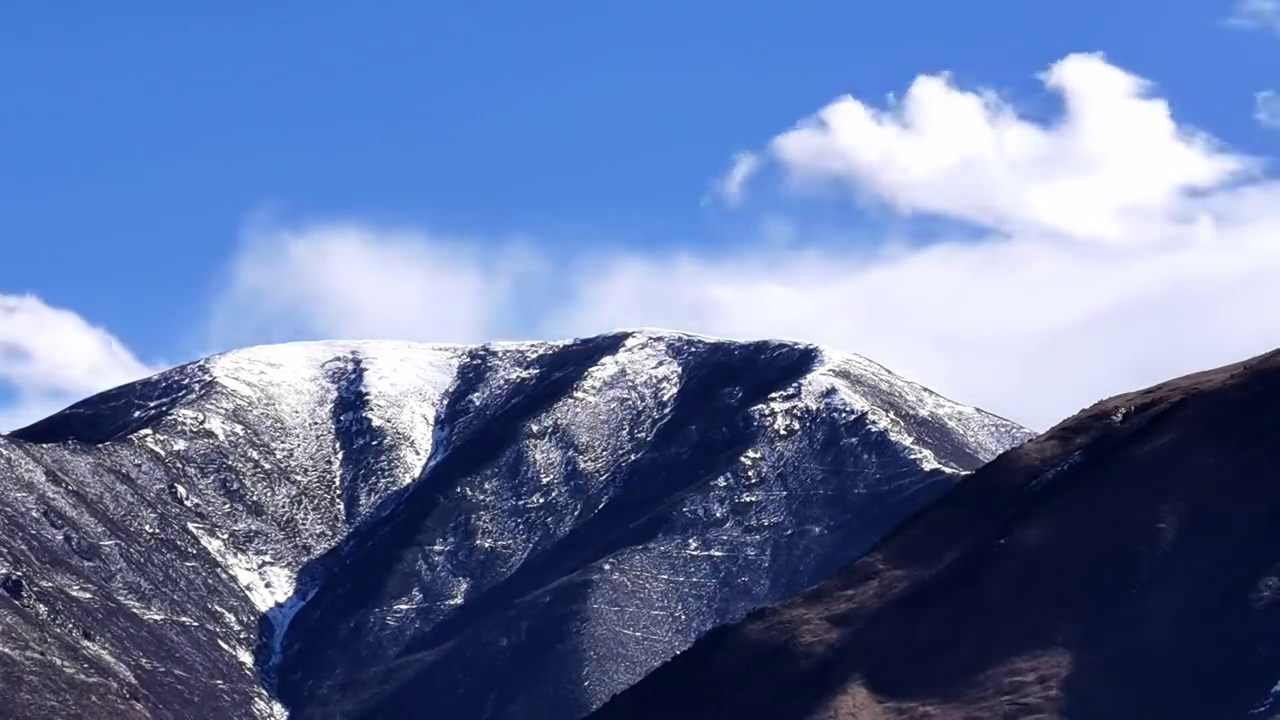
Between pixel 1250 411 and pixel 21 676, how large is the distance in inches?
3940

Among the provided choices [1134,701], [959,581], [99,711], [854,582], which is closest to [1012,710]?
[1134,701]

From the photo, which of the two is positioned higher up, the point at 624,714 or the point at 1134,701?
the point at 624,714

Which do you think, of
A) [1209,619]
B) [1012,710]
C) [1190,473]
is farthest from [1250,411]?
[1012,710]

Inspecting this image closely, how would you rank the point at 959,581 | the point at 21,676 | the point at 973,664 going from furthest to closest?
the point at 21,676 < the point at 959,581 < the point at 973,664

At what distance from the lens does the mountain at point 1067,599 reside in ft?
406

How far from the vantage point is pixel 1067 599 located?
132m

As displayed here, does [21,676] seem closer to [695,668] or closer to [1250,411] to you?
[695,668]

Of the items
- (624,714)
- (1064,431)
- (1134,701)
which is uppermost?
(1064,431)

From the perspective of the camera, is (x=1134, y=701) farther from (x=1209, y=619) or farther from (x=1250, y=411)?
(x=1250, y=411)

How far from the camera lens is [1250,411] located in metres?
138

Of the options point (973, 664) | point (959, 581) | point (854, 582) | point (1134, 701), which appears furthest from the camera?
point (854, 582)

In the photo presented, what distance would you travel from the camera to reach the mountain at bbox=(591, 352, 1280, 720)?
406 ft

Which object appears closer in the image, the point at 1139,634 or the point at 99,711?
the point at 1139,634

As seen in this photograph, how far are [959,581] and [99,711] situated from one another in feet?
262
